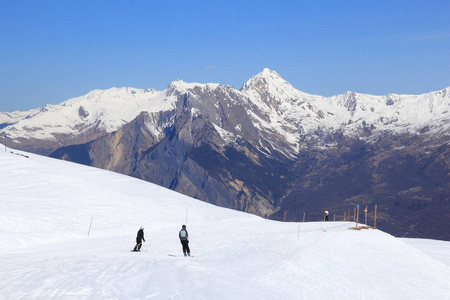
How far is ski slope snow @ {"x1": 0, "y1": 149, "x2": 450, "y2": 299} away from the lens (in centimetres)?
2702

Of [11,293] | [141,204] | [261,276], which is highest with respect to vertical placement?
[141,204]

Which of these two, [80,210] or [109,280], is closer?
[109,280]

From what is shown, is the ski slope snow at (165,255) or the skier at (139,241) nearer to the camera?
the ski slope snow at (165,255)

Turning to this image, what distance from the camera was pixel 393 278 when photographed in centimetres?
3762

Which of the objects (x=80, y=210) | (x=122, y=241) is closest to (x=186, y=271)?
(x=122, y=241)

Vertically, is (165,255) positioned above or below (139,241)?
below

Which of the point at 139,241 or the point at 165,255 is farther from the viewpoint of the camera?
the point at 139,241

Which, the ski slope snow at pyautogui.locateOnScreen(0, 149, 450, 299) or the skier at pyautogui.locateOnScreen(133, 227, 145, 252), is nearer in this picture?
the ski slope snow at pyautogui.locateOnScreen(0, 149, 450, 299)

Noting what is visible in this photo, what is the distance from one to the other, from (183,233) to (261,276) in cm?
720

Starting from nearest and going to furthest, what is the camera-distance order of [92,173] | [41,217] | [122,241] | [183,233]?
[183,233] → [122,241] → [41,217] → [92,173]

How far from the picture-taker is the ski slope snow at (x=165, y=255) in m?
27.0

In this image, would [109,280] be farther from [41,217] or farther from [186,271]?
[41,217]

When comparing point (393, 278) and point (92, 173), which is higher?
point (92, 173)

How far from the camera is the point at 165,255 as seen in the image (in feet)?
123
